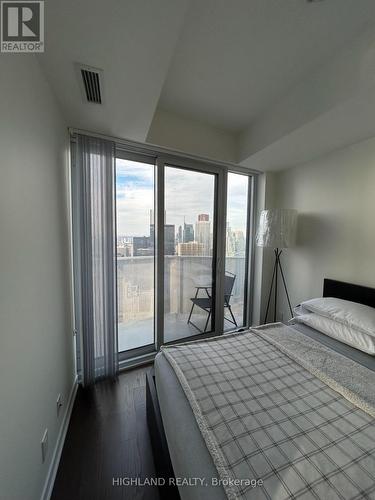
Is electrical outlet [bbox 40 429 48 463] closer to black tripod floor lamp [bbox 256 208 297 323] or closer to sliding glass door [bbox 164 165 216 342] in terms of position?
sliding glass door [bbox 164 165 216 342]

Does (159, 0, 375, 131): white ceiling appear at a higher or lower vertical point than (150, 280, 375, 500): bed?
higher

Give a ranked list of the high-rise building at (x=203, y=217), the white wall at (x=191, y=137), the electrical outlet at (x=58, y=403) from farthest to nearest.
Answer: the high-rise building at (x=203, y=217) → the white wall at (x=191, y=137) → the electrical outlet at (x=58, y=403)

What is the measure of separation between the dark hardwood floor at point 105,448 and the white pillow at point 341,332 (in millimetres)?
1630

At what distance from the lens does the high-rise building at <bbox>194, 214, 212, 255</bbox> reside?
8.79ft

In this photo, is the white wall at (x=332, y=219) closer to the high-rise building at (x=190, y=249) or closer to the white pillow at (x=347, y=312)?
the white pillow at (x=347, y=312)

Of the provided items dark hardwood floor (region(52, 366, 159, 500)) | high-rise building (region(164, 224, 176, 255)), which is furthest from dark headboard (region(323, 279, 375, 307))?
dark hardwood floor (region(52, 366, 159, 500))

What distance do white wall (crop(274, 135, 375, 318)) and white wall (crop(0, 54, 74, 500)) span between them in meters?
2.63

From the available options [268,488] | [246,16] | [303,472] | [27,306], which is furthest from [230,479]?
[246,16]

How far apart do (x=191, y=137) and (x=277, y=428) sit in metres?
2.53

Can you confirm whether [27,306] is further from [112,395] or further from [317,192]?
[317,192]

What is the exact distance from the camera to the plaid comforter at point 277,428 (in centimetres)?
72

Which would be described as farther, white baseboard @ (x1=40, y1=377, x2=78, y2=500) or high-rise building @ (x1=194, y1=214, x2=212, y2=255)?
high-rise building @ (x1=194, y1=214, x2=212, y2=255)

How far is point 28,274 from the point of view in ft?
3.43

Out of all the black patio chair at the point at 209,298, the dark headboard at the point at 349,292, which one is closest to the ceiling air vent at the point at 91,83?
the black patio chair at the point at 209,298
